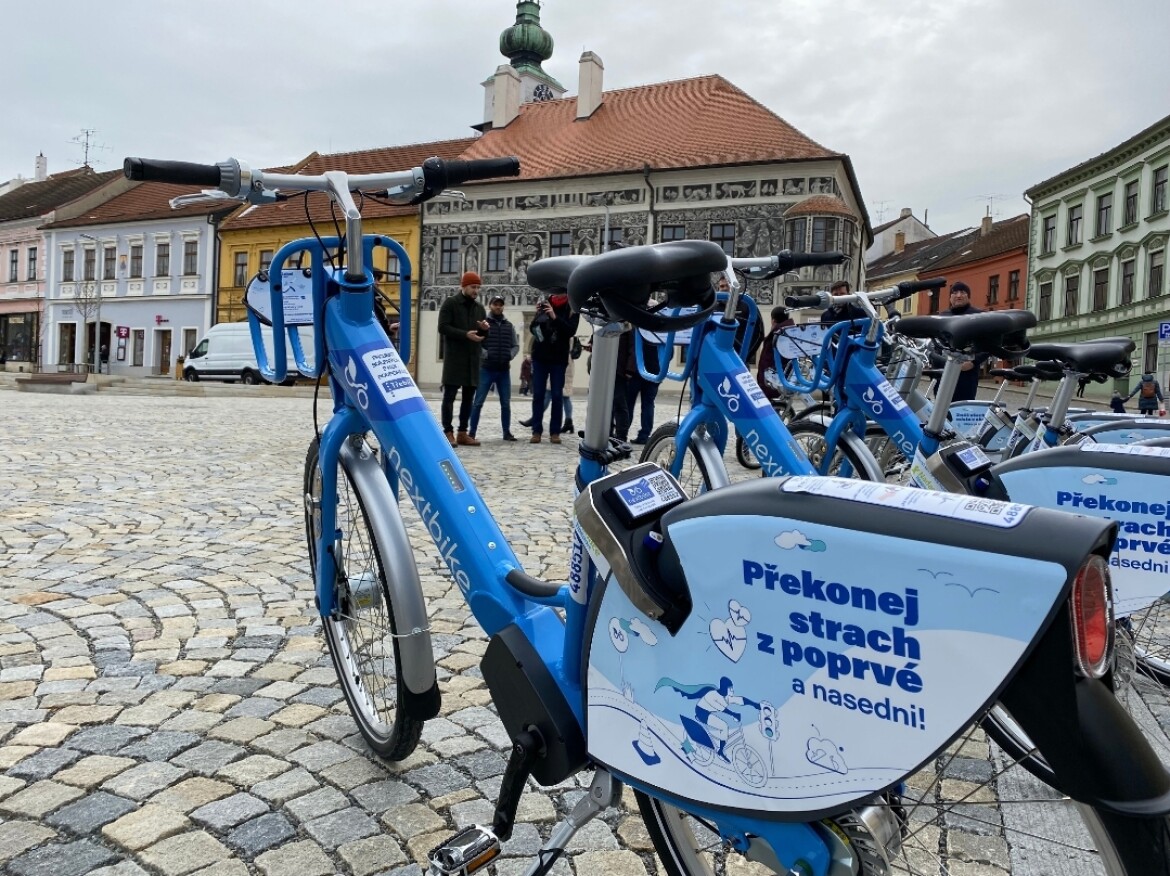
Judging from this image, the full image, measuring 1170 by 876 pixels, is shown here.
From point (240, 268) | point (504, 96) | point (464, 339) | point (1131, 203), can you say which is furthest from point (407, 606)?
point (1131, 203)

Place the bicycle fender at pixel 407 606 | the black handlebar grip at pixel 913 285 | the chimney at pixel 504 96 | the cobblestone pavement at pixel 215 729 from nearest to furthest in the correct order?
the cobblestone pavement at pixel 215 729, the bicycle fender at pixel 407 606, the black handlebar grip at pixel 913 285, the chimney at pixel 504 96

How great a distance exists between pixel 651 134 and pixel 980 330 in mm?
36029

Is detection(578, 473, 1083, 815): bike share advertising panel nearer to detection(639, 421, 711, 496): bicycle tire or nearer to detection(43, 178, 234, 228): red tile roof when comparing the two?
detection(639, 421, 711, 496): bicycle tire

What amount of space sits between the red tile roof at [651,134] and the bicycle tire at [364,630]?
33166 mm

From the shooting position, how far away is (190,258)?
43.8 m

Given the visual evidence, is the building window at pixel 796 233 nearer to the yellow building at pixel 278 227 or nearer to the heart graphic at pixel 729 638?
the yellow building at pixel 278 227

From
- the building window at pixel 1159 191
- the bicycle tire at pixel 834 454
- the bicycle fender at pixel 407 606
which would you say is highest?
the building window at pixel 1159 191

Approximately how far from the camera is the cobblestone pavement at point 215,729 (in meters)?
2.07

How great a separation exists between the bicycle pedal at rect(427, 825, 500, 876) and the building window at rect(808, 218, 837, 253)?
3256cm

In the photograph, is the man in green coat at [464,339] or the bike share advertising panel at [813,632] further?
the man in green coat at [464,339]

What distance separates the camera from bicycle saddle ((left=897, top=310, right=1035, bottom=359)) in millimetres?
3264

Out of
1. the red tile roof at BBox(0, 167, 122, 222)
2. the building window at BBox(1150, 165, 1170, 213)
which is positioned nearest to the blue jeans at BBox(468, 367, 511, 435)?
the building window at BBox(1150, 165, 1170, 213)

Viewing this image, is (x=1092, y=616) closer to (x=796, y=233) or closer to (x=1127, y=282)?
(x=796, y=233)

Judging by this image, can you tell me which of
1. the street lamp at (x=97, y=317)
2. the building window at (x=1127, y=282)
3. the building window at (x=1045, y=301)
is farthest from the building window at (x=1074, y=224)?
the street lamp at (x=97, y=317)
